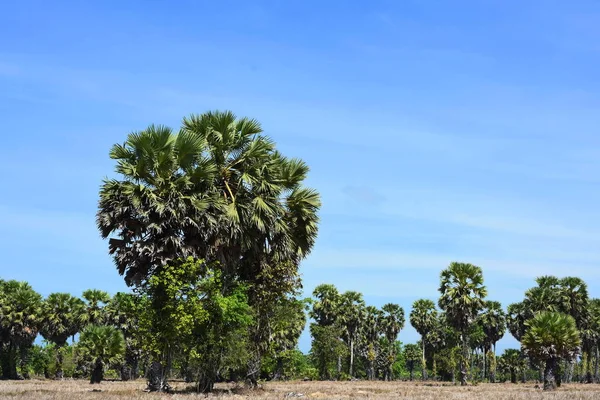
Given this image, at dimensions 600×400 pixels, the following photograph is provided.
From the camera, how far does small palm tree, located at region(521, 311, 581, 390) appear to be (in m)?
52.3

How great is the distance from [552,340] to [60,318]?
54.3 m

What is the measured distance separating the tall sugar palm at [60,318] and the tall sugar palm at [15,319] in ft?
5.09

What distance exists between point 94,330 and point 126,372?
3883 centimetres

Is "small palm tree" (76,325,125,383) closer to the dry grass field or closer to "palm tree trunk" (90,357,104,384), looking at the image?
"palm tree trunk" (90,357,104,384)

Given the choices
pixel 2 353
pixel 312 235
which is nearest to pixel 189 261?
pixel 312 235

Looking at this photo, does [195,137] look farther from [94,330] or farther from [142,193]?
[94,330]

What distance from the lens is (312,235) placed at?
34.1 metres

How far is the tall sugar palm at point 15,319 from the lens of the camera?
7081 centimetres

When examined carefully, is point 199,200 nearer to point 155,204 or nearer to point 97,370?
point 155,204

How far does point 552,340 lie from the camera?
52438 millimetres

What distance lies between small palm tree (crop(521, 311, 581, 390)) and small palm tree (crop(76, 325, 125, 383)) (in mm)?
33372

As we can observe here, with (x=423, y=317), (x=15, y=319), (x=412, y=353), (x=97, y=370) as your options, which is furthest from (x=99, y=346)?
(x=412, y=353)

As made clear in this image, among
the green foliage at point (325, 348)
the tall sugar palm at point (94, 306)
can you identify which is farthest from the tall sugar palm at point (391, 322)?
the tall sugar palm at point (94, 306)

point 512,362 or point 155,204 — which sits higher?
point 155,204
